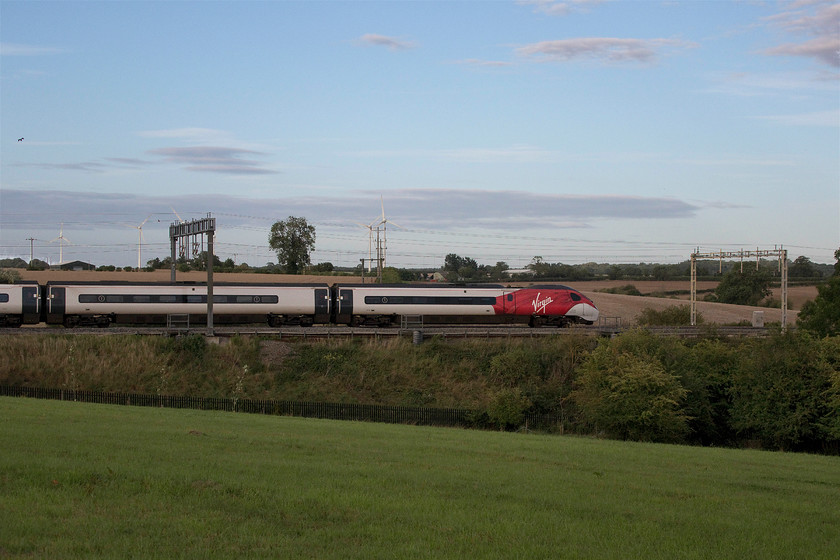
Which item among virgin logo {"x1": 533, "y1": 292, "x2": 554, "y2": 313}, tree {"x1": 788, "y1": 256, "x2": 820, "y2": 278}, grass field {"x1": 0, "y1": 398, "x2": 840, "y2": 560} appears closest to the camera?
grass field {"x1": 0, "y1": 398, "x2": 840, "y2": 560}

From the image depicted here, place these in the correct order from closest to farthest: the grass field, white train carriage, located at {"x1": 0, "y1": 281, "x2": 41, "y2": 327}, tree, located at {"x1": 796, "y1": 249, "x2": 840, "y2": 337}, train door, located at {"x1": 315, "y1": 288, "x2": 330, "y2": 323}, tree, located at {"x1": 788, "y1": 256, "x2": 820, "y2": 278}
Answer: the grass field < white train carriage, located at {"x1": 0, "y1": 281, "x2": 41, "y2": 327} < train door, located at {"x1": 315, "y1": 288, "x2": 330, "y2": 323} < tree, located at {"x1": 796, "y1": 249, "x2": 840, "y2": 337} < tree, located at {"x1": 788, "y1": 256, "x2": 820, "y2": 278}

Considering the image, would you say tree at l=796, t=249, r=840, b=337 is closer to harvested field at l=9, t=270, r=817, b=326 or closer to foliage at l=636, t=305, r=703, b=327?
foliage at l=636, t=305, r=703, b=327

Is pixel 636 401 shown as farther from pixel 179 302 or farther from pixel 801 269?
pixel 801 269

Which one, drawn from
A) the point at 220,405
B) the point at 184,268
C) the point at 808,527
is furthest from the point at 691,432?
the point at 184,268

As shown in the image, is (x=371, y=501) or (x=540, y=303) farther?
(x=540, y=303)

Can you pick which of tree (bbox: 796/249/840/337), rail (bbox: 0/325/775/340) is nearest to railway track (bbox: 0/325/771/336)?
rail (bbox: 0/325/775/340)

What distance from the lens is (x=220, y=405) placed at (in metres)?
34.8

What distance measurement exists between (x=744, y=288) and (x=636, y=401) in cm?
8428

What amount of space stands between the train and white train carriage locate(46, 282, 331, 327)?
0.06 m

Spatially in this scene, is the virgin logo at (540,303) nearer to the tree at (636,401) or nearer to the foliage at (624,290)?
the tree at (636,401)

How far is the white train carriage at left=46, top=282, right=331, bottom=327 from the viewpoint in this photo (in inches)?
1831

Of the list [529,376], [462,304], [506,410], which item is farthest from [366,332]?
[506,410]

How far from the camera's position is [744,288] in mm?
108188

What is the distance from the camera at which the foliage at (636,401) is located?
108 ft
